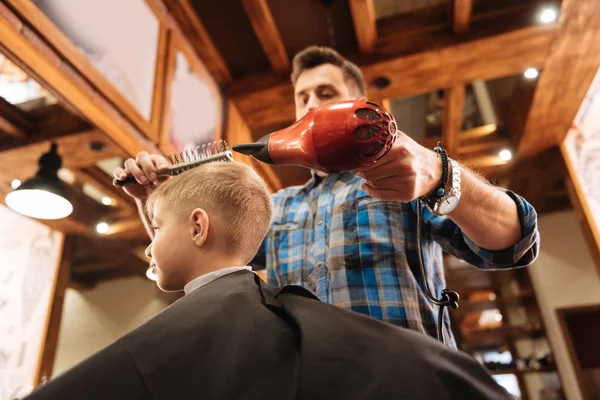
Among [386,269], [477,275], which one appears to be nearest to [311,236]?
[386,269]

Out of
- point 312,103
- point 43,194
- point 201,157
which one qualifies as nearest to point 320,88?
point 312,103

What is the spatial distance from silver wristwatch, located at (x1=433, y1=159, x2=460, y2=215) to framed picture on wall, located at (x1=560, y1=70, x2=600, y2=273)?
271 centimetres

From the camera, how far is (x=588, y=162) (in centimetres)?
322

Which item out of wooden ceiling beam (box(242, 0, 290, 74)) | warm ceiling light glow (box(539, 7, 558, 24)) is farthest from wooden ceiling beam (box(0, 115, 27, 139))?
warm ceiling light glow (box(539, 7, 558, 24))

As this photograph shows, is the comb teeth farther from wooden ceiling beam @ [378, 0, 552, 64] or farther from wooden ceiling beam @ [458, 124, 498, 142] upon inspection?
wooden ceiling beam @ [458, 124, 498, 142]

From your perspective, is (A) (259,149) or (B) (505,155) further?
(B) (505,155)

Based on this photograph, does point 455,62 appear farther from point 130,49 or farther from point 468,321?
point 468,321

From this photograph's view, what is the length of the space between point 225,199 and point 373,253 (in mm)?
484

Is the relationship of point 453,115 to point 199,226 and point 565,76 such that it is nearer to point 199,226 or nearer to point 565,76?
point 565,76

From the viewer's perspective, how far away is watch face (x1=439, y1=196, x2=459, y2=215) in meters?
0.96

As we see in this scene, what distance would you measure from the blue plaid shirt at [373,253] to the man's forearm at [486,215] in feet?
0.11

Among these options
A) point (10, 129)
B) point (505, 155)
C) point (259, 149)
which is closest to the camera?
point (259, 149)

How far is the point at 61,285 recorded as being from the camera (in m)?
1.92

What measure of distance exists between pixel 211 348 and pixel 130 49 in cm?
170
